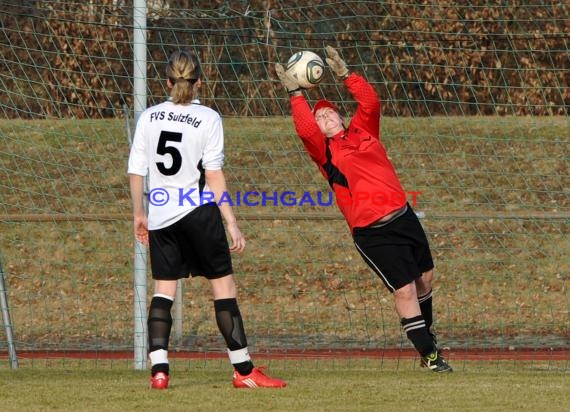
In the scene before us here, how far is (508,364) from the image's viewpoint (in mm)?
9500

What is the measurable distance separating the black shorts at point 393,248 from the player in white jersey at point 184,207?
114 cm

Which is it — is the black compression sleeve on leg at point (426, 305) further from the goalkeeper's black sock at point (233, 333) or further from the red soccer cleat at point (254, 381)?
the goalkeeper's black sock at point (233, 333)

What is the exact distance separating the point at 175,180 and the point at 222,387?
1.21 meters

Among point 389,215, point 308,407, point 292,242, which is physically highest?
point 292,242

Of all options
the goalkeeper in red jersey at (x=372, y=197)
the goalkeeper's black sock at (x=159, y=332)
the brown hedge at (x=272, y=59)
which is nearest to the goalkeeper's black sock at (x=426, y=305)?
the goalkeeper in red jersey at (x=372, y=197)

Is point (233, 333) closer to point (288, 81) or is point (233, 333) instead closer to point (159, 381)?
point (159, 381)

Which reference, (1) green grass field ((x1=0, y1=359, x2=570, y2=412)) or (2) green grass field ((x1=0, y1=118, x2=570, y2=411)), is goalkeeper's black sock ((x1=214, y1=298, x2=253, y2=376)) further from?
(2) green grass field ((x1=0, y1=118, x2=570, y2=411))

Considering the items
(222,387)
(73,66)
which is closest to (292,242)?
(73,66)

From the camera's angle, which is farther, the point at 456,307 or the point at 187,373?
the point at 456,307

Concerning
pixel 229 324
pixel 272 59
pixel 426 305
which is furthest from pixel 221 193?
pixel 272 59

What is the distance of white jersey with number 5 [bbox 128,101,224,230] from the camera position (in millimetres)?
6008

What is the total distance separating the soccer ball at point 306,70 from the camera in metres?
7.18

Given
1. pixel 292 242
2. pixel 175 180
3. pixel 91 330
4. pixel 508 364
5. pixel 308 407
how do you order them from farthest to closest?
1. pixel 292 242
2. pixel 91 330
3. pixel 508 364
4. pixel 175 180
5. pixel 308 407

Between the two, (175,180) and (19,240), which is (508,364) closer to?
(175,180)
